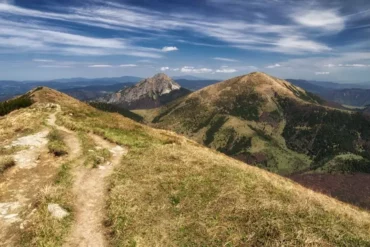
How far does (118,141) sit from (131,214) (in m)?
19.9

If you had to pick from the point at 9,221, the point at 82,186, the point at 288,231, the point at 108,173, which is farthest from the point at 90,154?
the point at 288,231

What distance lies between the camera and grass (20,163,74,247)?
16.9 metres

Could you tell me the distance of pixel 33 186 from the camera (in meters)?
24.0

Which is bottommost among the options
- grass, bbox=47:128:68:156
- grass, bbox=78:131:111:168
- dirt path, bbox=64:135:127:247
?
dirt path, bbox=64:135:127:247

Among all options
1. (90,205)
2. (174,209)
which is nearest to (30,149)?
(90,205)

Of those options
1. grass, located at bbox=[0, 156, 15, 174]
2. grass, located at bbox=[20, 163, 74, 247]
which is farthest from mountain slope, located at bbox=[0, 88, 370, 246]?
grass, located at bbox=[0, 156, 15, 174]

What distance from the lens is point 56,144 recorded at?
33938 millimetres

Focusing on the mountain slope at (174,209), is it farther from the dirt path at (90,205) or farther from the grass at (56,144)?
the grass at (56,144)

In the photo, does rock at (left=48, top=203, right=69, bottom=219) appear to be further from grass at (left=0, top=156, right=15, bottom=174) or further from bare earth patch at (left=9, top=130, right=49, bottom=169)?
bare earth patch at (left=9, top=130, right=49, bottom=169)

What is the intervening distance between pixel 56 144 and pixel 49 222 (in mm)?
17064

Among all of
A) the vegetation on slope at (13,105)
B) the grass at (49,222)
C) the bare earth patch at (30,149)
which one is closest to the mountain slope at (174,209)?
the grass at (49,222)

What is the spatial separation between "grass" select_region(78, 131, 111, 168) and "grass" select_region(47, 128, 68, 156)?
2100 millimetres

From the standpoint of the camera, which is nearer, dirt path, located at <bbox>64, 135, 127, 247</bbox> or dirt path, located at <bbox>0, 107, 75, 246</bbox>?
dirt path, located at <bbox>64, 135, 127, 247</bbox>

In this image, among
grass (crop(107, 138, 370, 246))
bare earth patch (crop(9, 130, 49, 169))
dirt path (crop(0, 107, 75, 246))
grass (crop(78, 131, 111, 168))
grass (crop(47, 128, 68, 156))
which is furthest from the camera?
grass (crop(47, 128, 68, 156))
